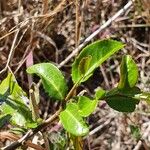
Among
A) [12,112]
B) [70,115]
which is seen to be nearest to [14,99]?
[12,112]

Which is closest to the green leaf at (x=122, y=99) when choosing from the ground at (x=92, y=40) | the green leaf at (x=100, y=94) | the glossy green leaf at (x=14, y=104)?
the green leaf at (x=100, y=94)

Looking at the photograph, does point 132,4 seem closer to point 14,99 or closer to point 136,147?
point 136,147

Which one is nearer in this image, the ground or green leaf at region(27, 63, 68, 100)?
green leaf at region(27, 63, 68, 100)

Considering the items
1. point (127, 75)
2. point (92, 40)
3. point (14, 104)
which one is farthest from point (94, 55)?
point (92, 40)

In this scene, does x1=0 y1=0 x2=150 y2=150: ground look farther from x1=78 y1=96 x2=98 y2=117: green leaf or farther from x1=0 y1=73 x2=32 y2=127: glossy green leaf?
x1=78 y1=96 x2=98 y2=117: green leaf

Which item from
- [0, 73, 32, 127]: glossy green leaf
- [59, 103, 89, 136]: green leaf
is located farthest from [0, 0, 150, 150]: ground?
[59, 103, 89, 136]: green leaf

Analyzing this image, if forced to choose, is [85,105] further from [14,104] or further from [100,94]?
[14,104]

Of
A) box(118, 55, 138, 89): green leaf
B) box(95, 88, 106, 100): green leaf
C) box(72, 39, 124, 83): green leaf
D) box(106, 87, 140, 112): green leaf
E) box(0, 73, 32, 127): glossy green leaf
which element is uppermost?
box(72, 39, 124, 83): green leaf
